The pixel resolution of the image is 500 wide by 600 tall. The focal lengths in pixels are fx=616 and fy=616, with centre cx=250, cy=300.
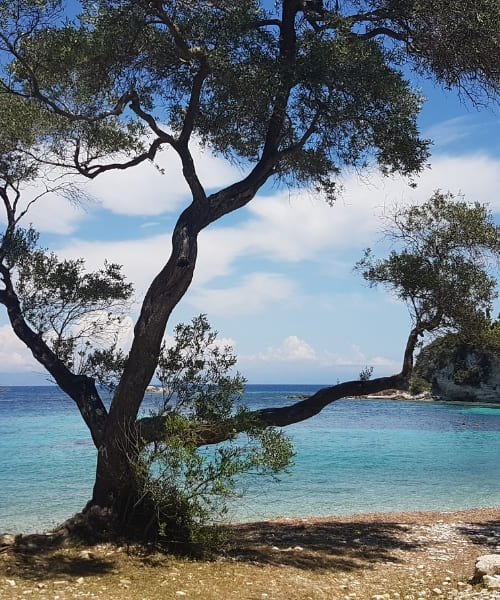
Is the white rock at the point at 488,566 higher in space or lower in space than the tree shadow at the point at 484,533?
higher

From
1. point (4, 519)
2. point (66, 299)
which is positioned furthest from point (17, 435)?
point (66, 299)

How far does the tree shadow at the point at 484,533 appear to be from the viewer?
35.3 ft

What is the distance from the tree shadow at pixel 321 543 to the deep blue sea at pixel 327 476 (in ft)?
9.77

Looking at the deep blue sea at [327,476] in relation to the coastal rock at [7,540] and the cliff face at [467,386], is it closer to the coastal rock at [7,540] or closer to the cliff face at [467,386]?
the coastal rock at [7,540]

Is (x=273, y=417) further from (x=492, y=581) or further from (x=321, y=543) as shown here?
(x=492, y=581)

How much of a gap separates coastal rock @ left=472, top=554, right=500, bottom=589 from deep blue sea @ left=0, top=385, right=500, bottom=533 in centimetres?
720

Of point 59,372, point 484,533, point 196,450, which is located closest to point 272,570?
point 196,450

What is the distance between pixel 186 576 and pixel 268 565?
140 cm

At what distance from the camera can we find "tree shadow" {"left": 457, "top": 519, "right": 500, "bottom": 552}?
35.3ft

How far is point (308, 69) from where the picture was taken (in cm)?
916

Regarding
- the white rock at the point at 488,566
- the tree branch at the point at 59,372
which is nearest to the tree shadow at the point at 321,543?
the white rock at the point at 488,566

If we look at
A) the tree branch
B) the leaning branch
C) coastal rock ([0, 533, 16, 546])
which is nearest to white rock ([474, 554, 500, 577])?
the leaning branch

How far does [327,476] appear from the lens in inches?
895

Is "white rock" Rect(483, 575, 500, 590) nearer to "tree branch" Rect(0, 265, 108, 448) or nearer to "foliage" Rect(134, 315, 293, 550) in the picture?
"foliage" Rect(134, 315, 293, 550)
